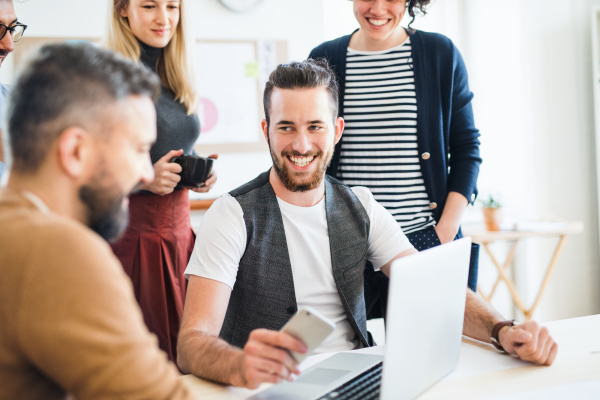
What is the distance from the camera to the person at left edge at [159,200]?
1641 millimetres

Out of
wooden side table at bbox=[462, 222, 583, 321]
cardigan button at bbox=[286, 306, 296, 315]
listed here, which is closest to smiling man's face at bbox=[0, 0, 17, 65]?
cardigan button at bbox=[286, 306, 296, 315]

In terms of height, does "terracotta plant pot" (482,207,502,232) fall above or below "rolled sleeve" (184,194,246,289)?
below

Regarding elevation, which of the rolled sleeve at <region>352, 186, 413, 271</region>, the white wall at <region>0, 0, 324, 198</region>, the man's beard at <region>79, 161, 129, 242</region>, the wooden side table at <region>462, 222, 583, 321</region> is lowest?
the wooden side table at <region>462, 222, 583, 321</region>

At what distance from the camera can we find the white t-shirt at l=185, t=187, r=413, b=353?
1.28m

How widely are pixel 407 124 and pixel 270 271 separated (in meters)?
0.72

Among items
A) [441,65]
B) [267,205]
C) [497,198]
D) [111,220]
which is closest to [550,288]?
[497,198]

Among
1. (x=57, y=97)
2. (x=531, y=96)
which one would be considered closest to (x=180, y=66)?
(x=57, y=97)

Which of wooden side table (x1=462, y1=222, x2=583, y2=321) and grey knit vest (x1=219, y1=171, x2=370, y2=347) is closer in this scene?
grey knit vest (x1=219, y1=171, x2=370, y2=347)

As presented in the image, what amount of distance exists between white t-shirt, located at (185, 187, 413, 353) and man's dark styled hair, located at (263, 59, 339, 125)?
0.30 meters

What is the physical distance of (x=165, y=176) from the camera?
1.58m

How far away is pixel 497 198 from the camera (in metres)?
3.14

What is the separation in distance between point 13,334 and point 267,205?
0.88 meters

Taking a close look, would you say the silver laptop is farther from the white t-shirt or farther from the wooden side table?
the wooden side table

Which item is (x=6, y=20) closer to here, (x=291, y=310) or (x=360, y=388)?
(x=291, y=310)
